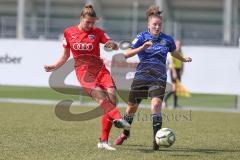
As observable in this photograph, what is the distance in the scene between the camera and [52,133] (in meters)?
12.3

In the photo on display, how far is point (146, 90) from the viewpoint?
35.0ft

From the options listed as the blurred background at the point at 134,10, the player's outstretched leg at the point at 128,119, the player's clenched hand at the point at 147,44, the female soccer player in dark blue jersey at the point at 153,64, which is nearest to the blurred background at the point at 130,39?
the blurred background at the point at 134,10

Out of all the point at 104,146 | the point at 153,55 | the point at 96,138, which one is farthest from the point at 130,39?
the point at 104,146

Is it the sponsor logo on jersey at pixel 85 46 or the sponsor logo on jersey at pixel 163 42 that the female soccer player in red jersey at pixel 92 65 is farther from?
the sponsor logo on jersey at pixel 163 42

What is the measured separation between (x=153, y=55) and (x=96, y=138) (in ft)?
6.81

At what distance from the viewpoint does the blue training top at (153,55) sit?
34.2 ft

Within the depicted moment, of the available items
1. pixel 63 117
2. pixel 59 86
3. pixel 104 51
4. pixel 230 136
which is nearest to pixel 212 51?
pixel 104 51

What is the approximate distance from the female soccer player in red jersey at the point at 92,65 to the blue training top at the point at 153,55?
1.78 feet

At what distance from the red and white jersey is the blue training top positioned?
0.54 meters

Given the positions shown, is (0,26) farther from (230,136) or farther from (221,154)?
(221,154)

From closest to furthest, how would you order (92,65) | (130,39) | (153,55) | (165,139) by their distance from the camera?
(165,139), (92,65), (153,55), (130,39)

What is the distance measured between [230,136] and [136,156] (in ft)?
12.4

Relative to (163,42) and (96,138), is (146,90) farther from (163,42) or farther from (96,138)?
(96,138)

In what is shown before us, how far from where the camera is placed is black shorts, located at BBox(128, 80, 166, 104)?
412 inches
